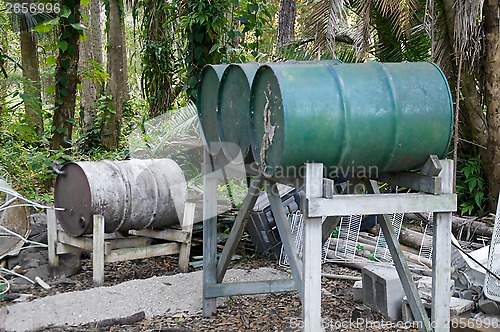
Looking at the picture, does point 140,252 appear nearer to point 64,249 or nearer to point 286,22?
point 64,249

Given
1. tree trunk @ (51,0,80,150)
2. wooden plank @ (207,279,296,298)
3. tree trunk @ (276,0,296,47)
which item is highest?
tree trunk @ (276,0,296,47)

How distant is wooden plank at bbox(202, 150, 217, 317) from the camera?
506cm

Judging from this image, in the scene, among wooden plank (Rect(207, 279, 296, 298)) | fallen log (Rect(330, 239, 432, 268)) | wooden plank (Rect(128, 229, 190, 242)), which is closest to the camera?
wooden plank (Rect(207, 279, 296, 298))

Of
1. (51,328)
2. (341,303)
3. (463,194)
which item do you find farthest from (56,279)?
(463,194)

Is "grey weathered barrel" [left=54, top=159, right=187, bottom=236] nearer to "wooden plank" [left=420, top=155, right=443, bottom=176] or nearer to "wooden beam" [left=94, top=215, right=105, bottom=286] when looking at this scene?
"wooden beam" [left=94, top=215, right=105, bottom=286]

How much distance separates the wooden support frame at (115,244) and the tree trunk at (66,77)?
121 inches

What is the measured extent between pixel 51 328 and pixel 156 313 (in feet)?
2.95

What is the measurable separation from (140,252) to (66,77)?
3.80 meters

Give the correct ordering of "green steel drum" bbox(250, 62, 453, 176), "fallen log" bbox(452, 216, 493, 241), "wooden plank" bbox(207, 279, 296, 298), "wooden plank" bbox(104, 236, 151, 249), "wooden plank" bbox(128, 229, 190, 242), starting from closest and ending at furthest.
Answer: "green steel drum" bbox(250, 62, 453, 176)
"wooden plank" bbox(207, 279, 296, 298)
"wooden plank" bbox(104, 236, 151, 249)
"wooden plank" bbox(128, 229, 190, 242)
"fallen log" bbox(452, 216, 493, 241)

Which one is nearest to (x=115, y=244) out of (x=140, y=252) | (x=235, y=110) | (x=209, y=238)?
(x=140, y=252)

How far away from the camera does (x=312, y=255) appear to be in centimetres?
359

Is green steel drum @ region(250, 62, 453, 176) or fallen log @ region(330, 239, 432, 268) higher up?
green steel drum @ region(250, 62, 453, 176)

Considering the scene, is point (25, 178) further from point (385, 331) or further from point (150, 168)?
point (385, 331)

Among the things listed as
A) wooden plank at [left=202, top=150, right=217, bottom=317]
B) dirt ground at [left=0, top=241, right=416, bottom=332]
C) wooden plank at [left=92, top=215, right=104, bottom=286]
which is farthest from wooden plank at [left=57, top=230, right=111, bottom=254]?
wooden plank at [left=202, top=150, right=217, bottom=317]
